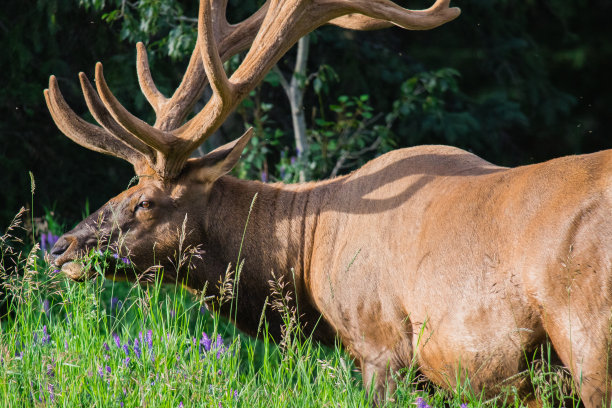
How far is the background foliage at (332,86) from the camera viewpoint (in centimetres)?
702

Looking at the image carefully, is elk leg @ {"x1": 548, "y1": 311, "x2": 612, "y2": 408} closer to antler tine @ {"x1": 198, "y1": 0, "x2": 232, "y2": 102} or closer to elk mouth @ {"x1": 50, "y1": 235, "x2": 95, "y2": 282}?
antler tine @ {"x1": 198, "y1": 0, "x2": 232, "y2": 102}

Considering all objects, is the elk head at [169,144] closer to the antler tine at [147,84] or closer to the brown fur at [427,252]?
the brown fur at [427,252]

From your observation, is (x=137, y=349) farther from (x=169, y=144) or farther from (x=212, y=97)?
(x=212, y=97)

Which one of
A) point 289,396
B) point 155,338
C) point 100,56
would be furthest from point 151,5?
point 289,396

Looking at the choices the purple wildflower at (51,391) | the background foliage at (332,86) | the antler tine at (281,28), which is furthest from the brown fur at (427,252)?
the background foliage at (332,86)

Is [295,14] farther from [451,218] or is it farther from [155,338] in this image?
[155,338]

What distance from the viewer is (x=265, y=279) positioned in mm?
4242

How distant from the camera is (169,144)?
4.20m

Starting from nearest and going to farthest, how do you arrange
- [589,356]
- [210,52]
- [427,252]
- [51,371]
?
[589,356] < [51,371] < [427,252] < [210,52]

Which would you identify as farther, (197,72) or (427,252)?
(197,72)

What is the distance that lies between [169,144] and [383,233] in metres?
1.26

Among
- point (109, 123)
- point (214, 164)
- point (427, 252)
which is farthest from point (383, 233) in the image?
point (109, 123)

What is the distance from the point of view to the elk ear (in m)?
4.23

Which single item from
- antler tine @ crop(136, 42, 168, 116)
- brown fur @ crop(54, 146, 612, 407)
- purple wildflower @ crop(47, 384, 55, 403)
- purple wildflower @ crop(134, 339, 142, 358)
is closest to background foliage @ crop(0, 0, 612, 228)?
antler tine @ crop(136, 42, 168, 116)
